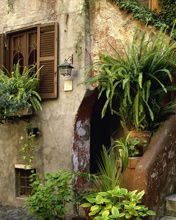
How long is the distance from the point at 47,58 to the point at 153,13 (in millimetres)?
2260

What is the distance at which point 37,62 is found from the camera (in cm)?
862

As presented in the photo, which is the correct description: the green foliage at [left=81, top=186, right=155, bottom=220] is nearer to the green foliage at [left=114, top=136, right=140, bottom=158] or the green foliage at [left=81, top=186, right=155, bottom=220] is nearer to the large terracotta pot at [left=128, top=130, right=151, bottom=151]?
the green foliage at [left=114, top=136, right=140, bottom=158]

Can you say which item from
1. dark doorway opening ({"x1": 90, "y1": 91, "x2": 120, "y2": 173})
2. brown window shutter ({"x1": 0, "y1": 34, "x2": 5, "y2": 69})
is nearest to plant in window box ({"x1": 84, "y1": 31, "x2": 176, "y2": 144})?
dark doorway opening ({"x1": 90, "y1": 91, "x2": 120, "y2": 173})

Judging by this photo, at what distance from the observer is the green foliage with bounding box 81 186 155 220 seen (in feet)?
19.1

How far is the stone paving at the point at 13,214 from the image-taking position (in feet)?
25.6

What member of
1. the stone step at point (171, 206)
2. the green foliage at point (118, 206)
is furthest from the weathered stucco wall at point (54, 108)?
the stone step at point (171, 206)

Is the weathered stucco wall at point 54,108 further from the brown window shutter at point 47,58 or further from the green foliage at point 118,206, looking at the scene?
the green foliage at point 118,206

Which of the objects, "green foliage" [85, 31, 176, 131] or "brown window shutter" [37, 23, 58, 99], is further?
"brown window shutter" [37, 23, 58, 99]

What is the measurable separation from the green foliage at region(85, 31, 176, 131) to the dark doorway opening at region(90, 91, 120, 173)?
202 centimetres

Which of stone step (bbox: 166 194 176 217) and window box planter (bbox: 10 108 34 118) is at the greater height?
window box planter (bbox: 10 108 34 118)

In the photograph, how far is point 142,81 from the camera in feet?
22.2

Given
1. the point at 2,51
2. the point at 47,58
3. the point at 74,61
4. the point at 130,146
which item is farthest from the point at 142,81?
the point at 2,51

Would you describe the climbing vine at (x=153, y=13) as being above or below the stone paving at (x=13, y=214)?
above

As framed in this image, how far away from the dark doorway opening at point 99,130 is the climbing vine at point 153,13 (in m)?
2.21
